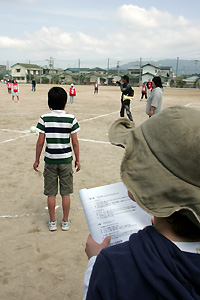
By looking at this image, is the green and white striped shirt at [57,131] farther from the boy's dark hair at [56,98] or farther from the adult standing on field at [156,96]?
the adult standing on field at [156,96]

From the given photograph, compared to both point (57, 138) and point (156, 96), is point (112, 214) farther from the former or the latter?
point (156, 96)

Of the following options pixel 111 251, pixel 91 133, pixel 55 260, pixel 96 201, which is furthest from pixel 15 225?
pixel 91 133

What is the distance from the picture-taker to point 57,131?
120 inches

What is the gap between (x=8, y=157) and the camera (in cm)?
618

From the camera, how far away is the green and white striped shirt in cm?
304

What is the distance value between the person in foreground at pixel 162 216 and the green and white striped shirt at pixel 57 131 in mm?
2211

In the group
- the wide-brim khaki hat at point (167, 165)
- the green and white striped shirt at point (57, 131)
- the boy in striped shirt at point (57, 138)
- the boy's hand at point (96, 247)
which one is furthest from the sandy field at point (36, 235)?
the wide-brim khaki hat at point (167, 165)

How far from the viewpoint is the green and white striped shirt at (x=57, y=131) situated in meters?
3.04

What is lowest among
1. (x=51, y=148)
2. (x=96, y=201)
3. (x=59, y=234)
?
(x=59, y=234)

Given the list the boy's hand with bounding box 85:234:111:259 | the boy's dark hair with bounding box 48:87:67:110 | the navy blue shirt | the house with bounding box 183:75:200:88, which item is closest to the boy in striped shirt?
the boy's dark hair with bounding box 48:87:67:110

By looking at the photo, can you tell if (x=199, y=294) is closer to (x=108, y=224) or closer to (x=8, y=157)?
(x=108, y=224)

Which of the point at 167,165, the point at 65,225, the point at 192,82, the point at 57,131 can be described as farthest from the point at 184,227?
the point at 192,82

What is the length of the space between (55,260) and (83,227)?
73cm

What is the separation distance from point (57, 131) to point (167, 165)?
7.67 ft
